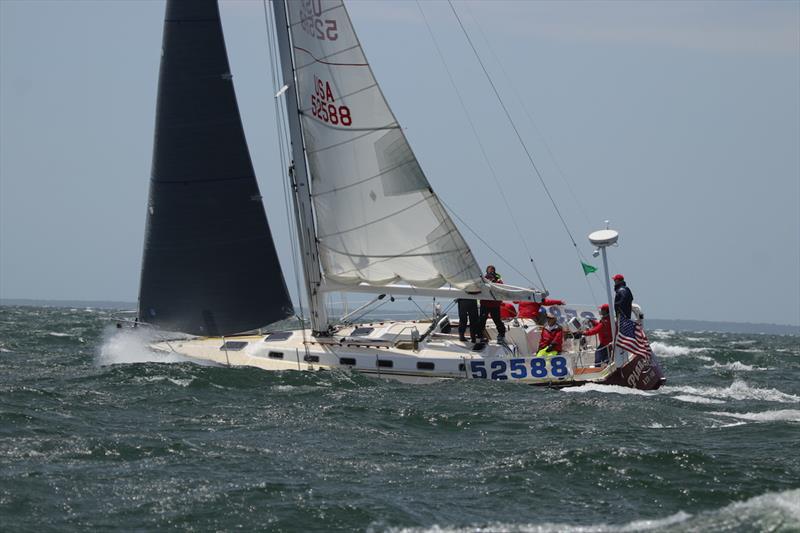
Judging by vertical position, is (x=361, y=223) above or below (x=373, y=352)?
above

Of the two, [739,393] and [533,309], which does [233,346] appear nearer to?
[533,309]

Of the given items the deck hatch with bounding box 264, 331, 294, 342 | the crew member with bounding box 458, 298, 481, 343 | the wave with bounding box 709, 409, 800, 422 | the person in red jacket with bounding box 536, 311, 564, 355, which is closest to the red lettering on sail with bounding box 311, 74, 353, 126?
the crew member with bounding box 458, 298, 481, 343

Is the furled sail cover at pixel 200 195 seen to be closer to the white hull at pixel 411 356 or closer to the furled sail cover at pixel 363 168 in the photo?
the white hull at pixel 411 356

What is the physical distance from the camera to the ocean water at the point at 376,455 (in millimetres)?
11086

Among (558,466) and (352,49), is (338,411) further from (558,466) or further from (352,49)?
(352,49)

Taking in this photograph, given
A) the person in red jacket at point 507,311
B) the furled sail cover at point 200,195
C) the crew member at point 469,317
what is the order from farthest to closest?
the person in red jacket at point 507,311 → the furled sail cover at point 200,195 → the crew member at point 469,317

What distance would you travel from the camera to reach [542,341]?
21531 mm

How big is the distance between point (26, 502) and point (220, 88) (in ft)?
43.7

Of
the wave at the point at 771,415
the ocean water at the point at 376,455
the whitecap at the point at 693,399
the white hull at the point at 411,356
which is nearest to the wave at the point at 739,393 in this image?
the ocean water at the point at 376,455

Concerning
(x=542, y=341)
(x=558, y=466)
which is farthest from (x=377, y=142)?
(x=558, y=466)

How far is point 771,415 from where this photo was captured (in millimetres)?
18250

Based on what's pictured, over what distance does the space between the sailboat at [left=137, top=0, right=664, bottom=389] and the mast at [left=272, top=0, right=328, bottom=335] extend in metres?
0.03

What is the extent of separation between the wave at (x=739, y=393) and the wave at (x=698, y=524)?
10605mm

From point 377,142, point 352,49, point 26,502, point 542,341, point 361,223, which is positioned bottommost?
point 26,502
